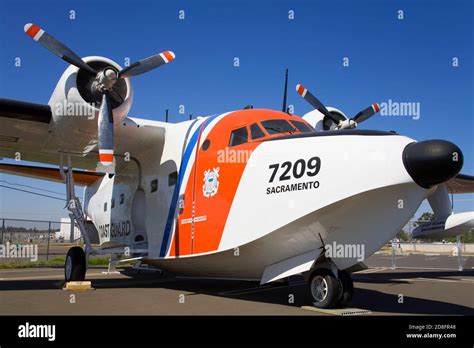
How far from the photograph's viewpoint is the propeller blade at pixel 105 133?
984 cm

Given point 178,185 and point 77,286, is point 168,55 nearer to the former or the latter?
point 178,185

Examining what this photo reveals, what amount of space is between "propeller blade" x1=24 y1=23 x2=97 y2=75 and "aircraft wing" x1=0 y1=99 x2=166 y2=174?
1.23 meters

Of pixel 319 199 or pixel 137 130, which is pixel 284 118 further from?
pixel 137 130

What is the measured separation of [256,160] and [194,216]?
85.5 inches

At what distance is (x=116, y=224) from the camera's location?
527 inches

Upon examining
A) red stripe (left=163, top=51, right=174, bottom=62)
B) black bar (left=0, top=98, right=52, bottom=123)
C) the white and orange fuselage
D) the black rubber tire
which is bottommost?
the black rubber tire

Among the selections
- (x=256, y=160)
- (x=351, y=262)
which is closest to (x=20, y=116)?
(x=256, y=160)

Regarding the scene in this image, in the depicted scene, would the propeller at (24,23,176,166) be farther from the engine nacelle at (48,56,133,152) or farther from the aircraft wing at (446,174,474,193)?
the aircraft wing at (446,174,474,193)

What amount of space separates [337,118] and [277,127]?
196 inches

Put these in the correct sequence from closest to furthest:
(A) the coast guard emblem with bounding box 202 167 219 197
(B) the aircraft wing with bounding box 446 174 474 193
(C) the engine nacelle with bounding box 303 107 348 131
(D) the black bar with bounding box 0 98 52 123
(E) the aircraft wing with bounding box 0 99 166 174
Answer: (A) the coast guard emblem with bounding box 202 167 219 197
(D) the black bar with bounding box 0 98 52 123
(E) the aircraft wing with bounding box 0 99 166 174
(C) the engine nacelle with bounding box 303 107 348 131
(B) the aircraft wing with bounding box 446 174 474 193

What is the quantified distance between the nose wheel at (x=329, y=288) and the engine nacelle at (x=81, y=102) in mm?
5831

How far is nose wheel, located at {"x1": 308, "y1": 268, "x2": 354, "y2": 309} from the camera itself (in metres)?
7.15

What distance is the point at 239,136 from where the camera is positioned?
897cm
